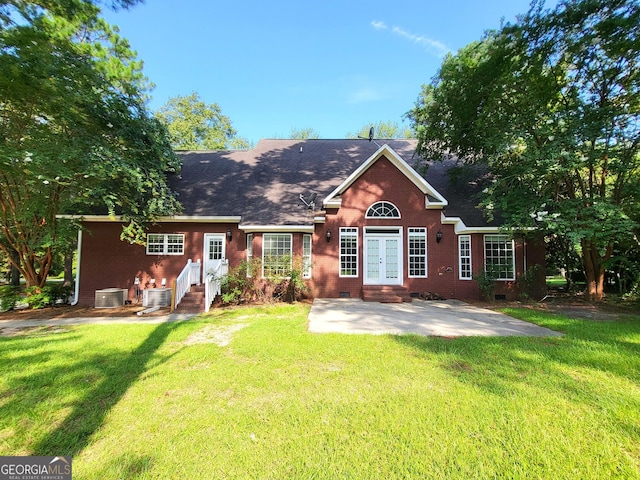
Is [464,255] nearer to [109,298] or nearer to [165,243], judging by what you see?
[165,243]

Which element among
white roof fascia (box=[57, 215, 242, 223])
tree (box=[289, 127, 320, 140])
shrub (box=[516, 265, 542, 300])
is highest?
tree (box=[289, 127, 320, 140])

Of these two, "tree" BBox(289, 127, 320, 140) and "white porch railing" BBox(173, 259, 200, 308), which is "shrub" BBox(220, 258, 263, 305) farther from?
"tree" BBox(289, 127, 320, 140)

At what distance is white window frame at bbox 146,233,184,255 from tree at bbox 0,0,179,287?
2.30ft

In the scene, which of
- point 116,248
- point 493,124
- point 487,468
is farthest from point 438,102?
point 116,248

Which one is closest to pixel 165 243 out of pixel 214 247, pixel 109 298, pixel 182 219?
pixel 182 219

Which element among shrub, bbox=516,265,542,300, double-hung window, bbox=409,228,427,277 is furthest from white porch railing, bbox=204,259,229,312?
shrub, bbox=516,265,542,300

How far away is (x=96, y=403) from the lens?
140 inches

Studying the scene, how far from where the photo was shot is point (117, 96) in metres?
9.75

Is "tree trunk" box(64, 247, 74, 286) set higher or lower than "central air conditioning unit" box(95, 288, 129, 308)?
higher

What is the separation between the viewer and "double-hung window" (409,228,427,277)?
486 inches

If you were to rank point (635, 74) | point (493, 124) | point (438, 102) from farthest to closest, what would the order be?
1. point (438, 102)
2. point (493, 124)
3. point (635, 74)

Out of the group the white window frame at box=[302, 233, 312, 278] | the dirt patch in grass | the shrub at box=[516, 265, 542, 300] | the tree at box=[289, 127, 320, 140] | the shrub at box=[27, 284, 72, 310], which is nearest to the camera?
the dirt patch in grass

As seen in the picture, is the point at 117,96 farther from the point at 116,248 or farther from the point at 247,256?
the point at 247,256

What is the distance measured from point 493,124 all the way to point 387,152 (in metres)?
3.86
